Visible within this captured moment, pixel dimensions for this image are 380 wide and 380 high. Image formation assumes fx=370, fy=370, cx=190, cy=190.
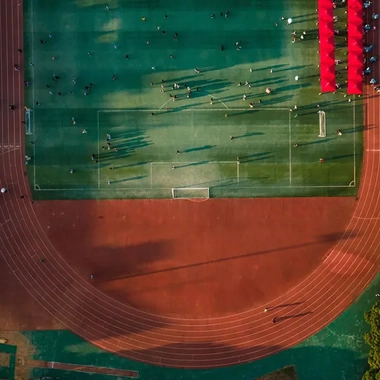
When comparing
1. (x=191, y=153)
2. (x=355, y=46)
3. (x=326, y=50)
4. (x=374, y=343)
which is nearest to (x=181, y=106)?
(x=191, y=153)

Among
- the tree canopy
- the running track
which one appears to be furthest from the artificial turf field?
the tree canopy

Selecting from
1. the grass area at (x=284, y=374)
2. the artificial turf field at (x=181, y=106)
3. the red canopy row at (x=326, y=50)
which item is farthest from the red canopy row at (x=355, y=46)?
the grass area at (x=284, y=374)

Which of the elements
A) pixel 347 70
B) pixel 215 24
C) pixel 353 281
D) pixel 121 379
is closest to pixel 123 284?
pixel 121 379

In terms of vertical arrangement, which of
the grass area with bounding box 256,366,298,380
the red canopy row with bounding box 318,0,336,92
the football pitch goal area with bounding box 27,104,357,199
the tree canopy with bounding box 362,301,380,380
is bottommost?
the grass area with bounding box 256,366,298,380

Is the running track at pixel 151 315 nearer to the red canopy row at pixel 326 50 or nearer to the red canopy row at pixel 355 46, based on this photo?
the red canopy row at pixel 355 46

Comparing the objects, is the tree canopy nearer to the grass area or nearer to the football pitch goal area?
the grass area

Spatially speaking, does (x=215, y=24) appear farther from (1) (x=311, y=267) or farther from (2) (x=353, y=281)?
(2) (x=353, y=281)
